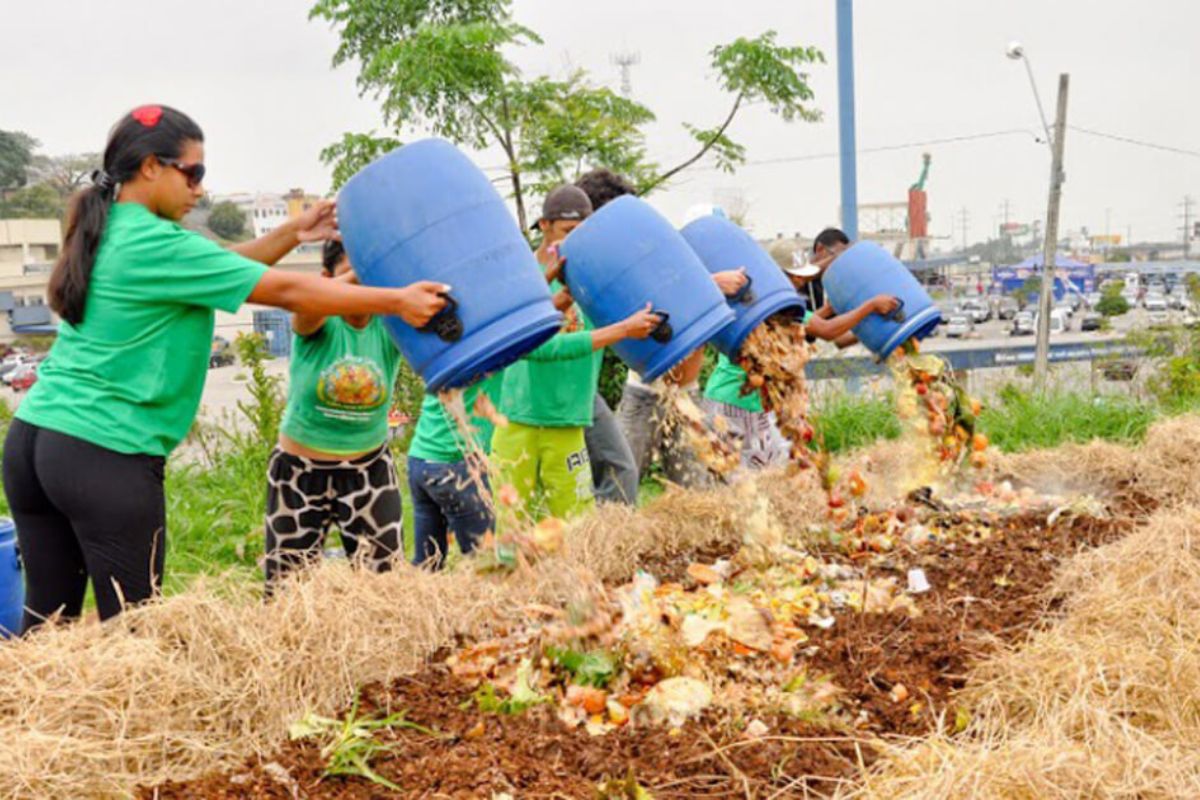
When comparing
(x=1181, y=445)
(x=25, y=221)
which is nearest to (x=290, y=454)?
(x=1181, y=445)

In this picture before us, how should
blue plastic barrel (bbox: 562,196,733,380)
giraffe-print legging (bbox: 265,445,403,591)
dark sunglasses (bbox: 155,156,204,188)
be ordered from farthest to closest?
giraffe-print legging (bbox: 265,445,403,591) → blue plastic barrel (bbox: 562,196,733,380) → dark sunglasses (bbox: 155,156,204,188)

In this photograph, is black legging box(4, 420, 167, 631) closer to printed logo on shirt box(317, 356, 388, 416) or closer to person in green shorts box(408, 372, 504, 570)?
printed logo on shirt box(317, 356, 388, 416)

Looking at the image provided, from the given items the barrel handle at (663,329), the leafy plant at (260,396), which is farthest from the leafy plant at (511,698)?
the leafy plant at (260,396)

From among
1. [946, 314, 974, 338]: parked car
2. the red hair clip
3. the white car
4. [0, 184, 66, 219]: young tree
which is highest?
[0, 184, 66, 219]: young tree

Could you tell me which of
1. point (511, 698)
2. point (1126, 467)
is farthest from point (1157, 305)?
point (511, 698)

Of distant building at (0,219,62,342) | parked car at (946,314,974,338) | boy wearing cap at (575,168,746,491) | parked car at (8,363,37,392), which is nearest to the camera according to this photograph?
boy wearing cap at (575,168,746,491)

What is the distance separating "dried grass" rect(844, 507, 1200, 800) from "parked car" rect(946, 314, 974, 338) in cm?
3324

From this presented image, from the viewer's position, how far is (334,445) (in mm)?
3584

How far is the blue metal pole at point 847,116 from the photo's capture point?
10.3m

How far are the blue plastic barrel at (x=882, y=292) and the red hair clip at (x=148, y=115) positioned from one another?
2.73 meters

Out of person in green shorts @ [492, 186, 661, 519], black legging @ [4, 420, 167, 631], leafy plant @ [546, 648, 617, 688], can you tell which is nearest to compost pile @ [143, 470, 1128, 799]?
leafy plant @ [546, 648, 617, 688]

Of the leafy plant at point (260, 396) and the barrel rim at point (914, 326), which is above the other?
the barrel rim at point (914, 326)

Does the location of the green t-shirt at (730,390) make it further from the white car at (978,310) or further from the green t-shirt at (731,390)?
the white car at (978,310)

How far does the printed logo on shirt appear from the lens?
11.5 ft
